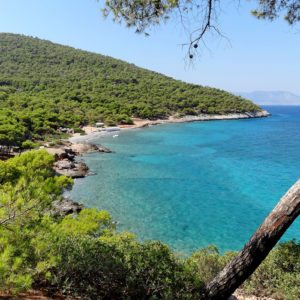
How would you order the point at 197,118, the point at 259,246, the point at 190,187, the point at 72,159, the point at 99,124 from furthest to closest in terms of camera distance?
1. the point at 197,118
2. the point at 99,124
3. the point at 72,159
4. the point at 190,187
5. the point at 259,246

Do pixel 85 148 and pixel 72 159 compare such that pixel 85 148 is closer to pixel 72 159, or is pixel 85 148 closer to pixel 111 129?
pixel 72 159

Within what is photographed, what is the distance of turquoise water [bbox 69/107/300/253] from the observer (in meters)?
22.2

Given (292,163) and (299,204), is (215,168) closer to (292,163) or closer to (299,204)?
(292,163)

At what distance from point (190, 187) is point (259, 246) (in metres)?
27.0

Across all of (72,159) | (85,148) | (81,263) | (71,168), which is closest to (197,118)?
(85,148)

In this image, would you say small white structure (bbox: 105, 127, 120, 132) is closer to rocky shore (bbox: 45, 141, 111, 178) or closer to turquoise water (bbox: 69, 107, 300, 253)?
turquoise water (bbox: 69, 107, 300, 253)

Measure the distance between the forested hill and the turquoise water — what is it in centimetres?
1799

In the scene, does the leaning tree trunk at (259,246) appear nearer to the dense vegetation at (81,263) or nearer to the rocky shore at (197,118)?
the dense vegetation at (81,263)

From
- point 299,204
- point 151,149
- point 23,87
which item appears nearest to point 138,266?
point 299,204

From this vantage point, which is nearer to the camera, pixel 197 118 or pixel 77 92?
pixel 77 92

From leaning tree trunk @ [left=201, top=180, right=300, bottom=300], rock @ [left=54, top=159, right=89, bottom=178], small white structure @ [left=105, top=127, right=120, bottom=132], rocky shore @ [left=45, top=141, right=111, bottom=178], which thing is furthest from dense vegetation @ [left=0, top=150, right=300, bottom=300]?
small white structure @ [left=105, top=127, right=120, bottom=132]

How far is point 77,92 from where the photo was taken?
99.4 m

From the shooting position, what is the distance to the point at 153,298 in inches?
250

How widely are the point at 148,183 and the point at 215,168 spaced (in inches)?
450
